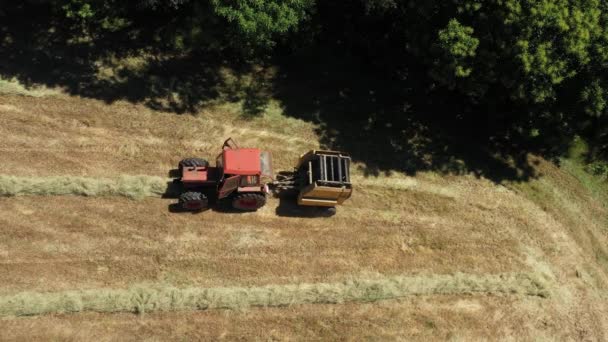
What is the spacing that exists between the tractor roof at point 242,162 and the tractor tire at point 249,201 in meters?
0.83

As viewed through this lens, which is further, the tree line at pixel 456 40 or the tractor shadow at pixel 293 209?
the tractor shadow at pixel 293 209

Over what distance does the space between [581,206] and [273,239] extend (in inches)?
567

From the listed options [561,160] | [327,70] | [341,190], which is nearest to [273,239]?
[341,190]

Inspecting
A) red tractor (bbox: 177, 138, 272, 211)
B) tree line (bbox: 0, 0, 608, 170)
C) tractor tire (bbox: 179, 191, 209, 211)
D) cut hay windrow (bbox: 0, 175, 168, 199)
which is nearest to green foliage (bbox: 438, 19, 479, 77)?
tree line (bbox: 0, 0, 608, 170)

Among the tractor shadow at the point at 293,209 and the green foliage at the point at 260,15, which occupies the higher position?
the green foliage at the point at 260,15

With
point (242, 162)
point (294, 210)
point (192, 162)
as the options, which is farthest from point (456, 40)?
point (192, 162)

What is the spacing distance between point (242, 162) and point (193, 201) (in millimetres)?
2252

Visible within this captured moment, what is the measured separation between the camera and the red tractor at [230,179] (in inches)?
722

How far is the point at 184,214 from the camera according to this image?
19.2 meters

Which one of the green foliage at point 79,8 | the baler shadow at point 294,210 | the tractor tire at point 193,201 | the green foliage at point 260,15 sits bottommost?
the baler shadow at point 294,210

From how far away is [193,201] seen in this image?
18328 mm

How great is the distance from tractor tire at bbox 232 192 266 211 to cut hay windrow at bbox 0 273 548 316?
3.02 meters

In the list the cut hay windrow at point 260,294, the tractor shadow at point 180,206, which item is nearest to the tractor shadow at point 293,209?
the tractor shadow at point 180,206

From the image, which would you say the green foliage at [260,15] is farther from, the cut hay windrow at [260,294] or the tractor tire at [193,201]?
the cut hay windrow at [260,294]
